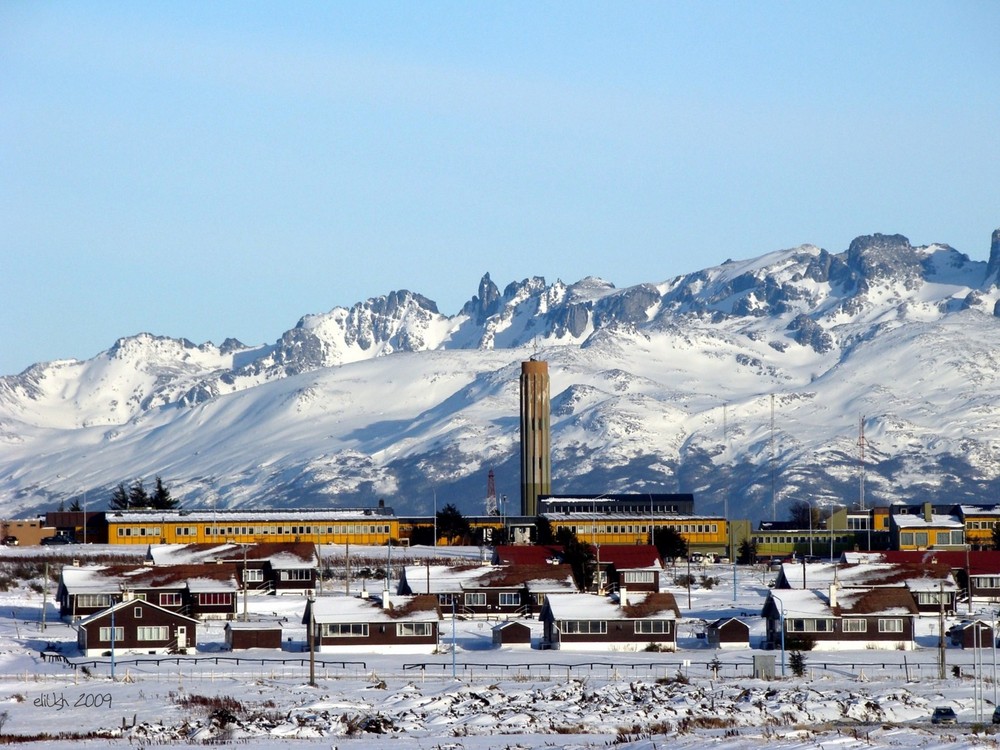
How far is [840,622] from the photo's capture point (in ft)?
300

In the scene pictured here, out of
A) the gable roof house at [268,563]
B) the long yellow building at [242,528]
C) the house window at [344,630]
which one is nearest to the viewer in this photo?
the house window at [344,630]

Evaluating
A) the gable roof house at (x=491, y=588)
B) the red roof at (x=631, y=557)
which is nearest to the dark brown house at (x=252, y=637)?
the gable roof house at (x=491, y=588)

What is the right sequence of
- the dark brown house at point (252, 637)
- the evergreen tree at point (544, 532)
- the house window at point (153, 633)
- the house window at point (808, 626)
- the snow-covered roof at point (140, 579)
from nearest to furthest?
the dark brown house at point (252, 637) < the house window at point (153, 633) < the house window at point (808, 626) < the snow-covered roof at point (140, 579) < the evergreen tree at point (544, 532)

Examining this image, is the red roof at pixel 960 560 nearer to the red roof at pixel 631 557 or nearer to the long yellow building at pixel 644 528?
the red roof at pixel 631 557

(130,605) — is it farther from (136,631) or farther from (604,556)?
(604,556)

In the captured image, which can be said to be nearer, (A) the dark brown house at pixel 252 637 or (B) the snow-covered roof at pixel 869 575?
(A) the dark brown house at pixel 252 637

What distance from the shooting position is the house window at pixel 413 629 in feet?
293

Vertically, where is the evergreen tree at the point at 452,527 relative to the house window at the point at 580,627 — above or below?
above

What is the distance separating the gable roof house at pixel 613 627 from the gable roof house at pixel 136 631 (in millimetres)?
16716

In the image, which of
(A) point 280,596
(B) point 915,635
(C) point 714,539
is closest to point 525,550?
(A) point 280,596

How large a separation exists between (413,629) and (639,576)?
31.3 metres

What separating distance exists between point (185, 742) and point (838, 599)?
4124cm

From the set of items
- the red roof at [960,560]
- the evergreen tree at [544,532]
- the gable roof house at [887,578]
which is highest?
the evergreen tree at [544,532]

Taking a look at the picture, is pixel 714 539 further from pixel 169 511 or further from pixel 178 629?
pixel 178 629
